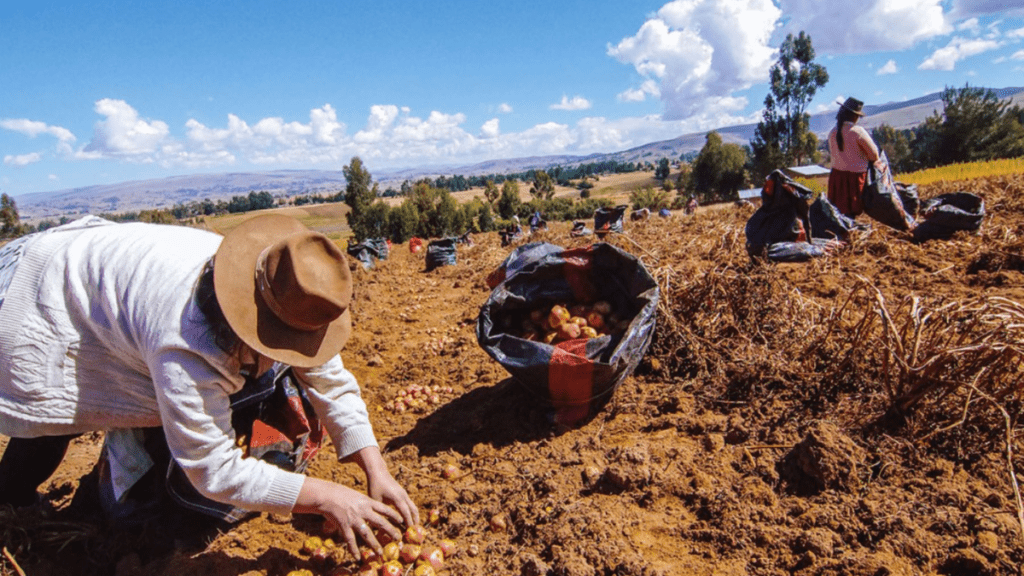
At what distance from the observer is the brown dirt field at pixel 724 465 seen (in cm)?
179

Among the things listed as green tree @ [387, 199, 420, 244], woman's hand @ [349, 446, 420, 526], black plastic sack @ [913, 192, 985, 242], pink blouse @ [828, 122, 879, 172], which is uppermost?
pink blouse @ [828, 122, 879, 172]

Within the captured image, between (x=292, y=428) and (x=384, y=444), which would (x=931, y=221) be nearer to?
(x=384, y=444)

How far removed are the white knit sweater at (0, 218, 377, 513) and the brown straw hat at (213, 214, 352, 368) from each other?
15cm

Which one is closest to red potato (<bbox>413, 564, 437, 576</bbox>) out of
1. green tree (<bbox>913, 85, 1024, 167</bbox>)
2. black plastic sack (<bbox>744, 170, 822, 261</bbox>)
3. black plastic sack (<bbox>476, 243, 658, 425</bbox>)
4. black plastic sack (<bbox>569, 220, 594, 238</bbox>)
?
black plastic sack (<bbox>476, 243, 658, 425</bbox>)

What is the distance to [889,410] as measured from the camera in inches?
86.7

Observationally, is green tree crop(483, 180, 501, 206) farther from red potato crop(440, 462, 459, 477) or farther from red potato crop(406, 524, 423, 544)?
red potato crop(406, 524, 423, 544)

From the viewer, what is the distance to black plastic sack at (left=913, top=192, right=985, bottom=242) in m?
5.45

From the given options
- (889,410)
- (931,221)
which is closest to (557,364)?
(889,410)

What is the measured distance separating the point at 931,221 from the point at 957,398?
4.51 m

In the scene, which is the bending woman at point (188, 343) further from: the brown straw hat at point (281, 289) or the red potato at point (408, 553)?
the red potato at point (408, 553)

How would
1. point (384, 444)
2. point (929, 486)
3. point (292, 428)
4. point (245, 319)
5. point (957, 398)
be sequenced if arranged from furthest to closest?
point (384, 444), point (292, 428), point (957, 398), point (929, 486), point (245, 319)

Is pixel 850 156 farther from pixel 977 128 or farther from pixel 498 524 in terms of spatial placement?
pixel 977 128

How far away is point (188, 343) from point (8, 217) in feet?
98.0

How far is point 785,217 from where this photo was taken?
17.4ft
